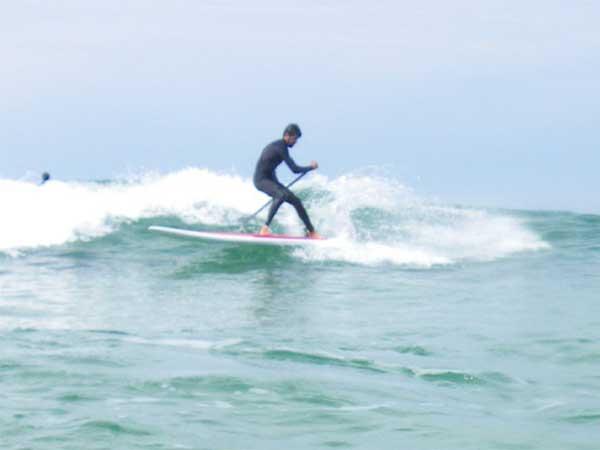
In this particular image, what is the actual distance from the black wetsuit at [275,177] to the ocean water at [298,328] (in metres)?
0.64

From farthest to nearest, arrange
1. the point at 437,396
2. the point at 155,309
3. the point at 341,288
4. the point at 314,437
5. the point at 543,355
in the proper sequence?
the point at 341,288 → the point at 155,309 → the point at 543,355 → the point at 437,396 → the point at 314,437

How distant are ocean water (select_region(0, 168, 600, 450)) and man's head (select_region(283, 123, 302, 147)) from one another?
5.27 feet

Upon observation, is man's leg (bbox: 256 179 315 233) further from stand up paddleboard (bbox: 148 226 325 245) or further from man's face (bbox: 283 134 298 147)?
man's face (bbox: 283 134 298 147)

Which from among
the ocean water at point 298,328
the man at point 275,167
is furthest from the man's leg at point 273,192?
the ocean water at point 298,328

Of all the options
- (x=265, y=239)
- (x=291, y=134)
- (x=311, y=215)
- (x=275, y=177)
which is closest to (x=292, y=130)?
(x=291, y=134)

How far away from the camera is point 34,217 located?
1673cm

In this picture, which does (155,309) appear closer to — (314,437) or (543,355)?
(543,355)

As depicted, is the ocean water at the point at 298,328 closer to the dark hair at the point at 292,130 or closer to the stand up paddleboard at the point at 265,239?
the stand up paddleboard at the point at 265,239

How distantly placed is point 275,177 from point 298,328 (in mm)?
5814

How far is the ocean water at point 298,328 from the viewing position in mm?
5469

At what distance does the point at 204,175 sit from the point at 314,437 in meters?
15.4

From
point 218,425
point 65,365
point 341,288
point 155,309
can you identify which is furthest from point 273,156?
point 218,425

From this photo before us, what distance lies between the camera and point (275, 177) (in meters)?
14.6

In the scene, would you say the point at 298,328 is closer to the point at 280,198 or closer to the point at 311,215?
the point at 280,198
